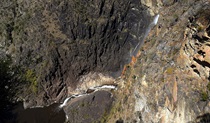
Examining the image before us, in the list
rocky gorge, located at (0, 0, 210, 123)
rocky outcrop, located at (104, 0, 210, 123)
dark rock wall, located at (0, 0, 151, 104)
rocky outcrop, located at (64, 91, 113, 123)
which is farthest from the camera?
dark rock wall, located at (0, 0, 151, 104)

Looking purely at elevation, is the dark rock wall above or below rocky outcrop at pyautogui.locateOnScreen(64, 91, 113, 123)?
above

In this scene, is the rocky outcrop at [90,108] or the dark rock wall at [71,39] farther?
the dark rock wall at [71,39]

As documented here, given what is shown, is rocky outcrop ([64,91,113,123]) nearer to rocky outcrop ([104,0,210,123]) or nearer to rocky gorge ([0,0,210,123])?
rocky gorge ([0,0,210,123])

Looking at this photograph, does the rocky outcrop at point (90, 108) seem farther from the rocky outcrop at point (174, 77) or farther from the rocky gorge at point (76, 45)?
the rocky outcrop at point (174, 77)

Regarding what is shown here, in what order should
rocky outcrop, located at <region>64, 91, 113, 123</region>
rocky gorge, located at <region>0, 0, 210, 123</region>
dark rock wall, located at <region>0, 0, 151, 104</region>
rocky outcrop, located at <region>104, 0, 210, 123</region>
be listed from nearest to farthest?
rocky outcrop, located at <region>104, 0, 210, 123</region> < rocky outcrop, located at <region>64, 91, 113, 123</region> < rocky gorge, located at <region>0, 0, 210, 123</region> < dark rock wall, located at <region>0, 0, 151, 104</region>

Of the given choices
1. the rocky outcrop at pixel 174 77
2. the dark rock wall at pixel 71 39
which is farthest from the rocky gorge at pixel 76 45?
the rocky outcrop at pixel 174 77

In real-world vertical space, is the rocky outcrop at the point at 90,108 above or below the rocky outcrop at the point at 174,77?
below

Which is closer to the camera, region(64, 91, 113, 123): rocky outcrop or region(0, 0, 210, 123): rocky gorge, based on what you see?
region(64, 91, 113, 123): rocky outcrop

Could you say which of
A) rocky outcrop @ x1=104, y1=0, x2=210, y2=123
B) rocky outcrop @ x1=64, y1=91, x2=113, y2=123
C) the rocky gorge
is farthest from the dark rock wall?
rocky outcrop @ x1=104, y1=0, x2=210, y2=123

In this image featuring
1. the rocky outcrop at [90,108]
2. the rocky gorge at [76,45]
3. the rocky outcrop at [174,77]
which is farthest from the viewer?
the rocky gorge at [76,45]

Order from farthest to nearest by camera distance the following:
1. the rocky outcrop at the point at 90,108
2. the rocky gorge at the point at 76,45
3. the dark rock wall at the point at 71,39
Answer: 1. the dark rock wall at the point at 71,39
2. the rocky gorge at the point at 76,45
3. the rocky outcrop at the point at 90,108

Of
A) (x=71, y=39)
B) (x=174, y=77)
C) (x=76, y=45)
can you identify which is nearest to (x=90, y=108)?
(x=76, y=45)

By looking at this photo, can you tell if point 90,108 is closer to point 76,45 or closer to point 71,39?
point 76,45
